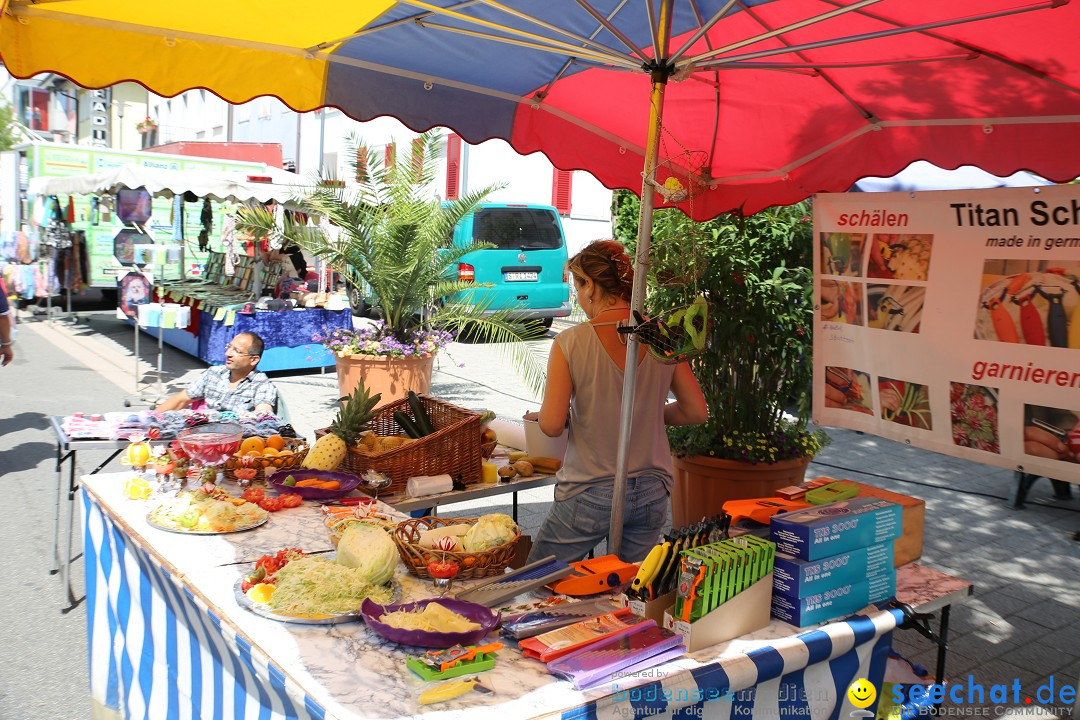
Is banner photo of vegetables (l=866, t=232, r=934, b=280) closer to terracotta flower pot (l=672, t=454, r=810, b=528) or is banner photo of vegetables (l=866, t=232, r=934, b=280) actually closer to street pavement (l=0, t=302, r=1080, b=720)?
terracotta flower pot (l=672, t=454, r=810, b=528)

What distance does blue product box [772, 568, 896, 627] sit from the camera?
2.40m

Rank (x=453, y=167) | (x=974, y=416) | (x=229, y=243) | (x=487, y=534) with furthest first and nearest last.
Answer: (x=453, y=167)
(x=229, y=243)
(x=974, y=416)
(x=487, y=534)

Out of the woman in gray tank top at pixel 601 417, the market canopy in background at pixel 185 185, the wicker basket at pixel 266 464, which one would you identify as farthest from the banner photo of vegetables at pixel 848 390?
the market canopy in background at pixel 185 185

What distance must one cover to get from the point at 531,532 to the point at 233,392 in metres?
2.12

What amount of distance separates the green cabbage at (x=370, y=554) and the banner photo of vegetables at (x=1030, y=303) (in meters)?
2.84

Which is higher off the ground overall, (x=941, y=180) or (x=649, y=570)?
(x=941, y=180)

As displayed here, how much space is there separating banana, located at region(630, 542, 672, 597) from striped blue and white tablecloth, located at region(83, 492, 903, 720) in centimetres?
27

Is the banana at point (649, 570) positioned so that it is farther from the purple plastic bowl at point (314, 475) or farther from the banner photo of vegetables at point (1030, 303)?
the banner photo of vegetables at point (1030, 303)

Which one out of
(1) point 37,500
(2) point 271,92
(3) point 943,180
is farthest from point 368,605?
(1) point 37,500

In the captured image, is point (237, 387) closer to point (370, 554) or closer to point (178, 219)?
point (370, 554)

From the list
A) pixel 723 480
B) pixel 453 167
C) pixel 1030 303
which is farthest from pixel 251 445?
pixel 453 167

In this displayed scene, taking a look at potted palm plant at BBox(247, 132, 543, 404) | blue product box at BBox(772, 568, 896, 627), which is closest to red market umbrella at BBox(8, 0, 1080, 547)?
blue product box at BBox(772, 568, 896, 627)

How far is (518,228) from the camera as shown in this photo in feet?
45.8

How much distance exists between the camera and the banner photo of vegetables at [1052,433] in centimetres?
361
